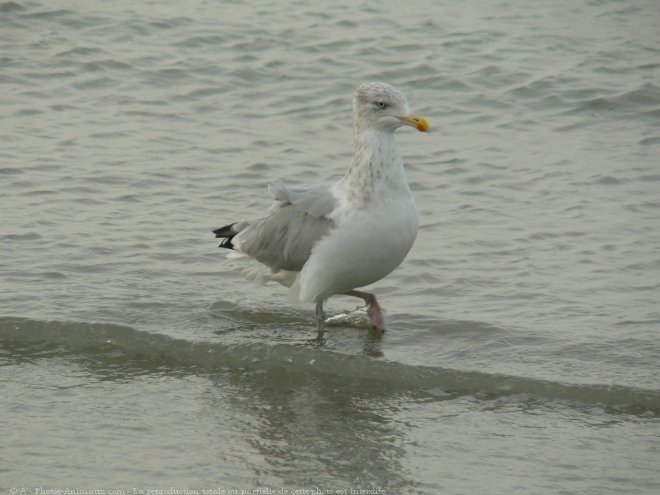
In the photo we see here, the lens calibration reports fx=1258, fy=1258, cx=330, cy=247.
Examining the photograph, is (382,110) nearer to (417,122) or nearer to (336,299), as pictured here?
(417,122)

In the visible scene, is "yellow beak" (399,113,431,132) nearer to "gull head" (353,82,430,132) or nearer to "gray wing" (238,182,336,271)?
"gull head" (353,82,430,132)

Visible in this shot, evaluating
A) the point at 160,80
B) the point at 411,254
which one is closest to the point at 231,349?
the point at 411,254

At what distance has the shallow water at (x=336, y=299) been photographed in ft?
18.7

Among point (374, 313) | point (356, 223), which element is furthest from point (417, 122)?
Result: point (374, 313)

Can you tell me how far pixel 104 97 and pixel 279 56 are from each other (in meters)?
2.22

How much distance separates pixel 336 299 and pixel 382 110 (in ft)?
5.17

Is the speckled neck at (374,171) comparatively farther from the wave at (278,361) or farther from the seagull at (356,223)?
the wave at (278,361)

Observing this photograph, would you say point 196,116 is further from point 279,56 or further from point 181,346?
point 181,346

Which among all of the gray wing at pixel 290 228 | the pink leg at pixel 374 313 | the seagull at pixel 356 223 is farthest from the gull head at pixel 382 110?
the pink leg at pixel 374 313

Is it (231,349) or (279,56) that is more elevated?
(279,56)

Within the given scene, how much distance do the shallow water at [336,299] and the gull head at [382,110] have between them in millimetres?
1202

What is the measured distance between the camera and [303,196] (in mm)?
7289

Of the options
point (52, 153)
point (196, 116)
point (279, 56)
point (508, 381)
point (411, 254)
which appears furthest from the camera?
point (279, 56)

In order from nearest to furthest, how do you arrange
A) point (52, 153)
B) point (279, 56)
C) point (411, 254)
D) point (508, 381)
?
point (508, 381) → point (411, 254) → point (52, 153) → point (279, 56)
